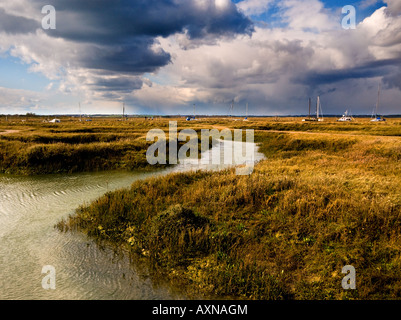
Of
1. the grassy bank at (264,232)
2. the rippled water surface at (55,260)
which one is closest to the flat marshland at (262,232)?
the grassy bank at (264,232)

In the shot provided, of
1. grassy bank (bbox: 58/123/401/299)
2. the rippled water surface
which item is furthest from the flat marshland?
the rippled water surface

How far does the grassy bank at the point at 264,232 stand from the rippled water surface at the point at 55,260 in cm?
90

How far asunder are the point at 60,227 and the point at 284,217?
1115cm

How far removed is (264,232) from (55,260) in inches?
343

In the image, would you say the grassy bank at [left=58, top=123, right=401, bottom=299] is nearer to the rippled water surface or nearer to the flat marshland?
the flat marshland

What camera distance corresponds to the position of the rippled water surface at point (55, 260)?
751 centimetres

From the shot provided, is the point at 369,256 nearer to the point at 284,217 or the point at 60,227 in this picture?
the point at 284,217

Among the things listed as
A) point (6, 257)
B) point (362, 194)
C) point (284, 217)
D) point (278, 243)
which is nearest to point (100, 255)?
point (6, 257)

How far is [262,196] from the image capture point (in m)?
13.4

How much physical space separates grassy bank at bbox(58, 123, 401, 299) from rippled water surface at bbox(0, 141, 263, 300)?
0.90 meters

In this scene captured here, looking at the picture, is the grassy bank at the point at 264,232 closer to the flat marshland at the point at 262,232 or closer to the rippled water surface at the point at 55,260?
the flat marshland at the point at 262,232

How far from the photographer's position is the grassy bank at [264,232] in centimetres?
743

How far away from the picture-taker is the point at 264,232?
1044cm

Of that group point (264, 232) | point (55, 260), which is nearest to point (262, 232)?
point (264, 232)
